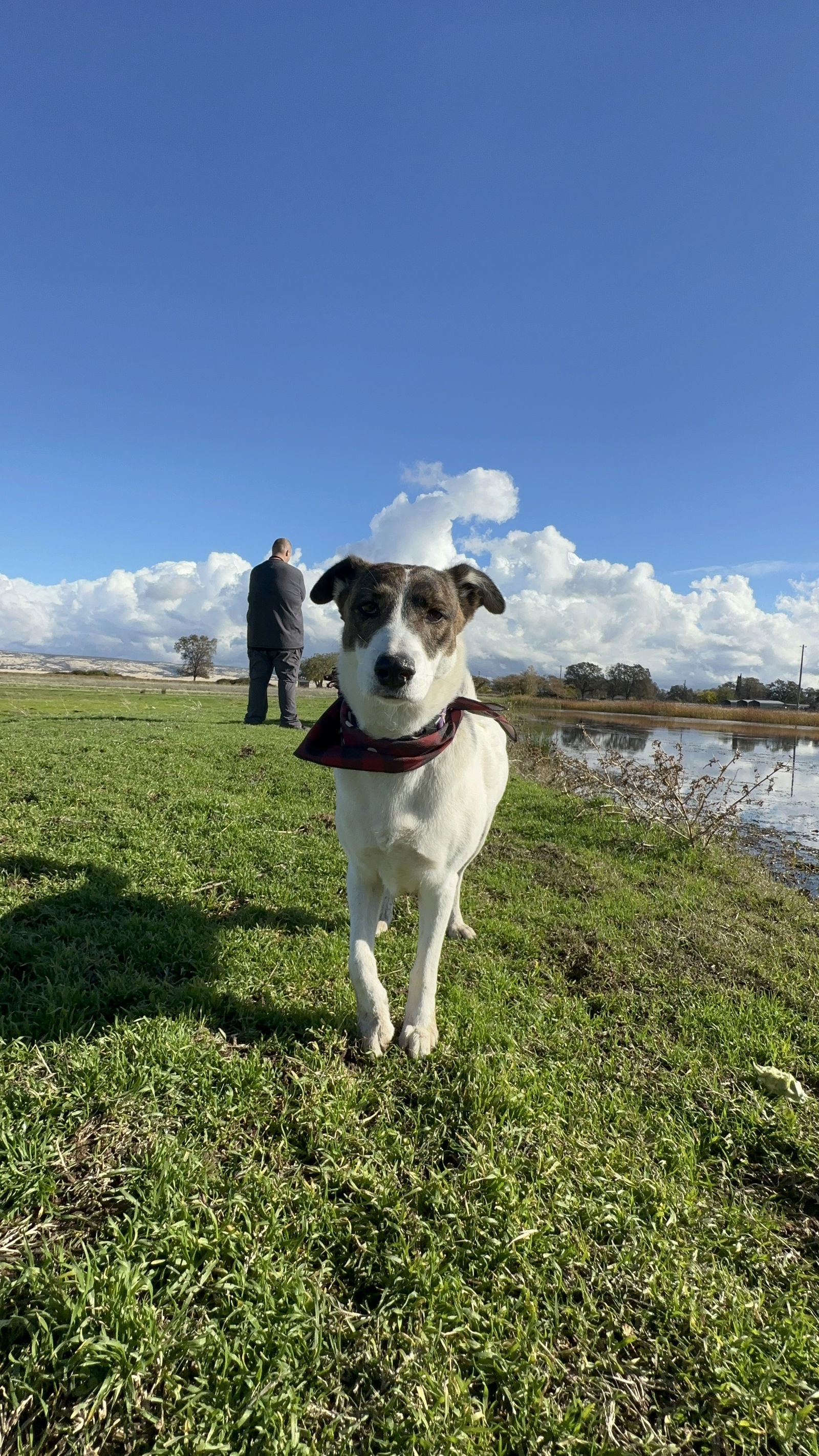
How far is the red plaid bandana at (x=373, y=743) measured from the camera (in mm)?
2834

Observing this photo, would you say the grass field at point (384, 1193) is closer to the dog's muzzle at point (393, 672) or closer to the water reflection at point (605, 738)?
the dog's muzzle at point (393, 672)

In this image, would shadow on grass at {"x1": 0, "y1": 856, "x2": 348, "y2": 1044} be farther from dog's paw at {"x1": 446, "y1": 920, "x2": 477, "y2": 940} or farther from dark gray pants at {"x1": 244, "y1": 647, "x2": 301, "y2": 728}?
dark gray pants at {"x1": 244, "y1": 647, "x2": 301, "y2": 728}

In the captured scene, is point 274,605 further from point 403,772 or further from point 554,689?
point 554,689

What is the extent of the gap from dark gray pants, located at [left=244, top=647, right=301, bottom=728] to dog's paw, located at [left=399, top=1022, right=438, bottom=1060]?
9886 mm

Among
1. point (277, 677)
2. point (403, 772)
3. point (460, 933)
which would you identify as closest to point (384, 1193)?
point (403, 772)

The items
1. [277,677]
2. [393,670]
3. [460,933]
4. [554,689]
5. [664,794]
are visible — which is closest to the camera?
[393,670]

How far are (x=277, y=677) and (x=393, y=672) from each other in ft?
33.8

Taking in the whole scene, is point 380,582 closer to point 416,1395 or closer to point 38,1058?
point 38,1058

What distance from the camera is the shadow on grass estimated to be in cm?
261

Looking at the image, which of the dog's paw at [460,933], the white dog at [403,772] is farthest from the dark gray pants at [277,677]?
the white dog at [403,772]

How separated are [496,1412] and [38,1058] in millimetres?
1804

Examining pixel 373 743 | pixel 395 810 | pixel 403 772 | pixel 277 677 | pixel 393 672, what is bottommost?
pixel 395 810

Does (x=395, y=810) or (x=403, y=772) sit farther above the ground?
(x=403, y=772)

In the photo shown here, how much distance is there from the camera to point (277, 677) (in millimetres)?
12625
